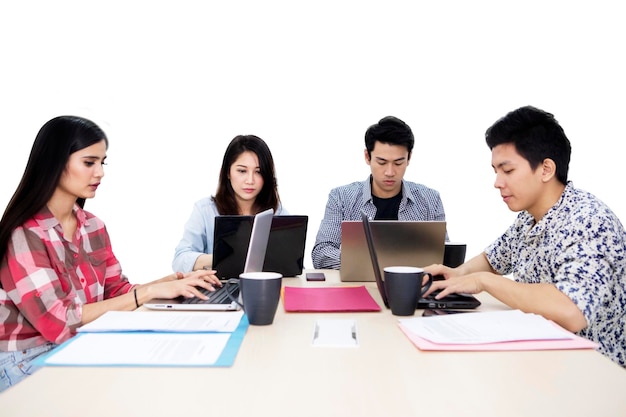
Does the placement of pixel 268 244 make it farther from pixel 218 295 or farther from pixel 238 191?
pixel 238 191

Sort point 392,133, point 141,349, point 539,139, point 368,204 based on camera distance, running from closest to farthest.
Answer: point 141,349
point 539,139
point 392,133
point 368,204

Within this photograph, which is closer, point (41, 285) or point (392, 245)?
point (41, 285)

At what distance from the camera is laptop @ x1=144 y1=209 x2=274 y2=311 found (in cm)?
129

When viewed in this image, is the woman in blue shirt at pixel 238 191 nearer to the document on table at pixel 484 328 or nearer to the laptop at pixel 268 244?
the laptop at pixel 268 244

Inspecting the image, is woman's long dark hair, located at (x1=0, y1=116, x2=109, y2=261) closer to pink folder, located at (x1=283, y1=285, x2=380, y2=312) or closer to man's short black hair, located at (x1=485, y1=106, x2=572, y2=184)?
pink folder, located at (x1=283, y1=285, x2=380, y2=312)

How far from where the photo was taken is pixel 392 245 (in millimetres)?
1685

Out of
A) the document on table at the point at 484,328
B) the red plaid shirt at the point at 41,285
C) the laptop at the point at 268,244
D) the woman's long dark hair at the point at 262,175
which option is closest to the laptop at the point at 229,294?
the laptop at the point at 268,244

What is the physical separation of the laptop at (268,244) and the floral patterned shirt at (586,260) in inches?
30.4

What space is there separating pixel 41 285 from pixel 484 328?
3.69 ft

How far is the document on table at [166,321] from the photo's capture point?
108 centimetres

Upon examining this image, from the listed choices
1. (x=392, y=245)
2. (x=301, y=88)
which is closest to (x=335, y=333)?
(x=392, y=245)

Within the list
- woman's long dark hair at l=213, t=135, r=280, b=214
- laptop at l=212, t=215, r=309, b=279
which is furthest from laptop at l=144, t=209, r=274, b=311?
woman's long dark hair at l=213, t=135, r=280, b=214

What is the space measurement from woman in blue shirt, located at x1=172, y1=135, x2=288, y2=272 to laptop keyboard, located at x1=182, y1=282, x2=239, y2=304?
2.76 ft

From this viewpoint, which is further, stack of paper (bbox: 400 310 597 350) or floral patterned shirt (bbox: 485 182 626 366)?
floral patterned shirt (bbox: 485 182 626 366)
